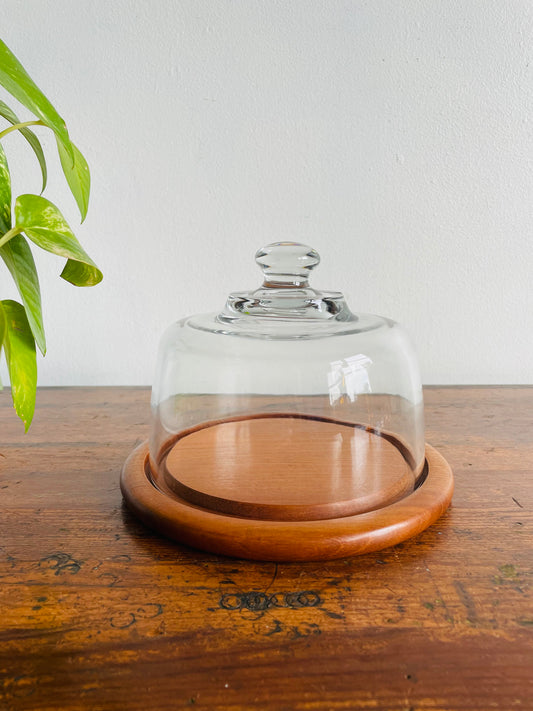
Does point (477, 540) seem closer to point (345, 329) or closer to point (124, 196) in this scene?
point (345, 329)

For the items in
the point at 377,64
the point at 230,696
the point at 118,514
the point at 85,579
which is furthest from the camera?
the point at 377,64

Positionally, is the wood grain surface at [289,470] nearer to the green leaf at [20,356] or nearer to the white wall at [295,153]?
the green leaf at [20,356]

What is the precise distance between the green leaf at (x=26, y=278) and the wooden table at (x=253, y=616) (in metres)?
0.18

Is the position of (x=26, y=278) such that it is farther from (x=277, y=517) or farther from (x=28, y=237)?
(x=277, y=517)

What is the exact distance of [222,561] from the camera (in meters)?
0.46

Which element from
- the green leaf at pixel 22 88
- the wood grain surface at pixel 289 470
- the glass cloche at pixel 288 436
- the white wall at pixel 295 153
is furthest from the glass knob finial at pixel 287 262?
the white wall at pixel 295 153

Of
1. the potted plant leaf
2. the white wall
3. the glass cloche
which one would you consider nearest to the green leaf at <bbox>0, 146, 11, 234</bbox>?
the potted plant leaf

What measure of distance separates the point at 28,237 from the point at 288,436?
35 cm

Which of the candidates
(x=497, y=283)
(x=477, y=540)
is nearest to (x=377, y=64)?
(x=497, y=283)

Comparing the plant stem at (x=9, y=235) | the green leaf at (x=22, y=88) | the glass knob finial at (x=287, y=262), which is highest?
the green leaf at (x=22, y=88)

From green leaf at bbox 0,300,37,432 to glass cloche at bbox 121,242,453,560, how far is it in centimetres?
14

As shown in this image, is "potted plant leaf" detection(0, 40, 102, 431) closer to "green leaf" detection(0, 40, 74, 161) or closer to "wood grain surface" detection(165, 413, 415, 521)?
"green leaf" detection(0, 40, 74, 161)

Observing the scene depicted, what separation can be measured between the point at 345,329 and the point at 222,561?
0.23 metres

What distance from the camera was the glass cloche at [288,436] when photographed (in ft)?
1.55
